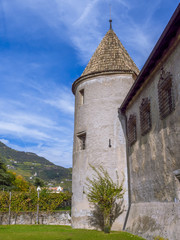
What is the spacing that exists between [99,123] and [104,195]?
4.18 meters

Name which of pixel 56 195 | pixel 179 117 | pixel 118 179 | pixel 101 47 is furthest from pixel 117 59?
pixel 56 195

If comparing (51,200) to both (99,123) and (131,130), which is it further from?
(131,130)

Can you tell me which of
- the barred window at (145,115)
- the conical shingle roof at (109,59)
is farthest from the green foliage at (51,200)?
the barred window at (145,115)

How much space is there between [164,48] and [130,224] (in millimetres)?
7436

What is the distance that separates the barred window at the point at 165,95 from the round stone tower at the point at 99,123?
17.8 ft

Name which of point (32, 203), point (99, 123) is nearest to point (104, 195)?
point (99, 123)

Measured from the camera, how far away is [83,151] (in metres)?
14.5

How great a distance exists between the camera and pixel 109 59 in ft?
52.3

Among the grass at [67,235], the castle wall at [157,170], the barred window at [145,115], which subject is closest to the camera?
the castle wall at [157,170]

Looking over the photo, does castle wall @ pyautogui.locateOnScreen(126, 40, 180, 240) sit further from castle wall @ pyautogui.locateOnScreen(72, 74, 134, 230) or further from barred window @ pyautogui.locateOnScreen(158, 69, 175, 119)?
castle wall @ pyautogui.locateOnScreen(72, 74, 134, 230)

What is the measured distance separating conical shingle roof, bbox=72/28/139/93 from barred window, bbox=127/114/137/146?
3807 millimetres

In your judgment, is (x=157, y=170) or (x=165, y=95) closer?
(x=165, y=95)

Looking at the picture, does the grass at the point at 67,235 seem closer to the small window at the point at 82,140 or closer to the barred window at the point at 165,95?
the barred window at the point at 165,95

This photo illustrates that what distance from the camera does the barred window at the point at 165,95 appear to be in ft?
26.4
